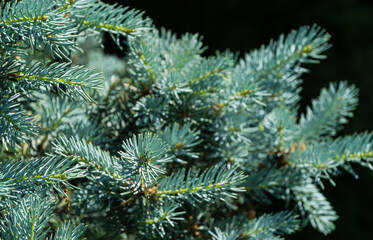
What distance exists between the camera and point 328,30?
2199 mm

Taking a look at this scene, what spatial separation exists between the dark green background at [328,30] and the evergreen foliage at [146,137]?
1.07m

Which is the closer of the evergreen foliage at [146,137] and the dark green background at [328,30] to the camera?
the evergreen foliage at [146,137]

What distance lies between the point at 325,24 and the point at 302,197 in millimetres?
1728

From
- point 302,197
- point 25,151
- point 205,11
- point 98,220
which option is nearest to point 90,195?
point 98,220

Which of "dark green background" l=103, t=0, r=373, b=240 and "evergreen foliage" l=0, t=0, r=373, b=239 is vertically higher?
"dark green background" l=103, t=0, r=373, b=240

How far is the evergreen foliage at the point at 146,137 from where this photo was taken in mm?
473

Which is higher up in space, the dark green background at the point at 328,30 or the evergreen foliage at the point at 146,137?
the dark green background at the point at 328,30

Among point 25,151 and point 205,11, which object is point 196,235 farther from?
point 205,11

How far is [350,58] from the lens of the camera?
2111 mm

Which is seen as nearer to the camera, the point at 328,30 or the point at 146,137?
the point at 146,137

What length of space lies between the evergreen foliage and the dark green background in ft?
3.51

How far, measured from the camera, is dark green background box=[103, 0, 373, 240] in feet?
6.34

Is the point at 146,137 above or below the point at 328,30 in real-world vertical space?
below

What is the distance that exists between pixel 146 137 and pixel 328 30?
1978mm
